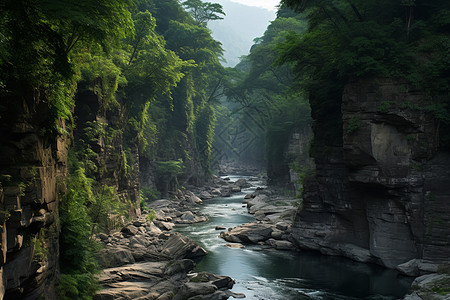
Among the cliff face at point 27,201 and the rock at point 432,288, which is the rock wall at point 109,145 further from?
the rock at point 432,288

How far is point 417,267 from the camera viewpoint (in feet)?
58.0

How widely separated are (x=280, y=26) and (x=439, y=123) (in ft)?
109

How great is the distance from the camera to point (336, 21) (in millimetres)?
22703

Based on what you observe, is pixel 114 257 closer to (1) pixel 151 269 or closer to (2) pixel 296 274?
(1) pixel 151 269

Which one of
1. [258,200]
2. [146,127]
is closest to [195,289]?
[258,200]

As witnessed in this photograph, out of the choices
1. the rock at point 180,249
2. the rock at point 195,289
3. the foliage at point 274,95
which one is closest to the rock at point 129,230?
the rock at point 180,249

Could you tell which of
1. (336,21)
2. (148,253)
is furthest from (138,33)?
(148,253)

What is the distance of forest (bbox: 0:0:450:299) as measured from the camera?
29.3ft

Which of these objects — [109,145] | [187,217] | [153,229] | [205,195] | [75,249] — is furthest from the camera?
[205,195]

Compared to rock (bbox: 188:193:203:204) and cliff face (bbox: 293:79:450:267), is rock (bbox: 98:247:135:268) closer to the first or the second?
cliff face (bbox: 293:79:450:267)

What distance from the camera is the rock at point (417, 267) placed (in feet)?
56.6

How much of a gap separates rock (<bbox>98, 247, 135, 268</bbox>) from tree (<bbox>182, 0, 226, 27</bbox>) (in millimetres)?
41945

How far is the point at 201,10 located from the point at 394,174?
4310 cm

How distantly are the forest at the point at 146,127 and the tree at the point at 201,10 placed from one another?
21763mm
